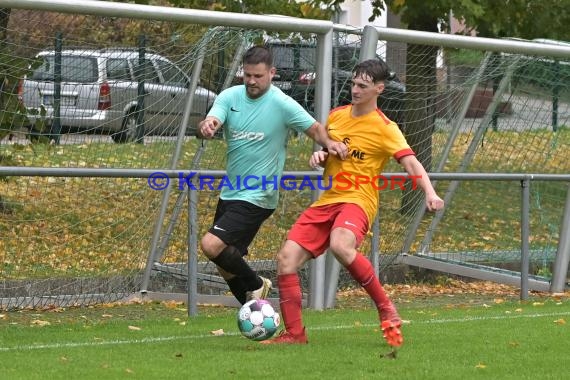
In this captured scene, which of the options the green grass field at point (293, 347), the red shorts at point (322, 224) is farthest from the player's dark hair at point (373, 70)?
the green grass field at point (293, 347)

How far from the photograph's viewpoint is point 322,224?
8.19 metres

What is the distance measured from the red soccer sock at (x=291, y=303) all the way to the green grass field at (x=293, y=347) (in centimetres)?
16

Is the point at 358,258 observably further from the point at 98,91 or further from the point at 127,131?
the point at 127,131

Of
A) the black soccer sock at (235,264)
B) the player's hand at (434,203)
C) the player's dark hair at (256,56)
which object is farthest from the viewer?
the black soccer sock at (235,264)

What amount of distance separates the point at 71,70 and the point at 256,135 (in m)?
2.34

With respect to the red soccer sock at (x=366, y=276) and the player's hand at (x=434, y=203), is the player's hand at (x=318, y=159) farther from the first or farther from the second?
the player's hand at (x=434, y=203)

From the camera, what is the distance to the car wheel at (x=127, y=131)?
35.6ft

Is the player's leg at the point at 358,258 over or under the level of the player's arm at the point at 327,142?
under

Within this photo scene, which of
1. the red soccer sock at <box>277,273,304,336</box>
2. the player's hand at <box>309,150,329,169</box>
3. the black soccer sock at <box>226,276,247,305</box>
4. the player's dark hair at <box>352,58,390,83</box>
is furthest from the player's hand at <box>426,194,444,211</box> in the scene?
the black soccer sock at <box>226,276,247,305</box>

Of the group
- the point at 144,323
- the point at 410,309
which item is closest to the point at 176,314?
the point at 144,323

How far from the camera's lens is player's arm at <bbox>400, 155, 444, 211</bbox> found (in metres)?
7.73

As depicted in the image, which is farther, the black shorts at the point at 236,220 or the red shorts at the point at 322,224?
the black shorts at the point at 236,220

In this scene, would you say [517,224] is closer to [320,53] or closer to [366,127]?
[320,53]

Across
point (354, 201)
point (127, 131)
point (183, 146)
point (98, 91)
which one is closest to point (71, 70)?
point (98, 91)
